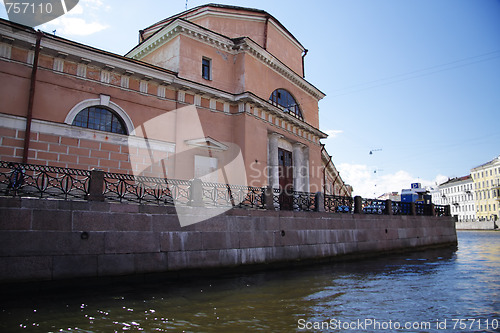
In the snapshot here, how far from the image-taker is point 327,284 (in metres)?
8.50

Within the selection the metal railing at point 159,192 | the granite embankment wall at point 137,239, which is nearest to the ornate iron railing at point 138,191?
the metal railing at point 159,192

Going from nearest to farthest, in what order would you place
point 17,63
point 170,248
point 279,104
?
point 170,248, point 17,63, point 279,104

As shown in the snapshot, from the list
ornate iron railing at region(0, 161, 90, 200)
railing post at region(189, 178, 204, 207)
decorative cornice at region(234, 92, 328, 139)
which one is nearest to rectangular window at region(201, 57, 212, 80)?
decorative cornice at region(234, 92, 328, 139)

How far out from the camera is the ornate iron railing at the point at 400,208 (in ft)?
59.0

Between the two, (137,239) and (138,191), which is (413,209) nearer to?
(138,191)

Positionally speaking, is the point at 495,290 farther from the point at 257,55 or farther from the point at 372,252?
the point at 257,55

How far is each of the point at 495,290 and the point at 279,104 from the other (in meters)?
14.7

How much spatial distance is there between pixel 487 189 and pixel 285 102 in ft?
206

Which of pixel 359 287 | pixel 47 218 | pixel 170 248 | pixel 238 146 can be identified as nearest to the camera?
pixel 47 218

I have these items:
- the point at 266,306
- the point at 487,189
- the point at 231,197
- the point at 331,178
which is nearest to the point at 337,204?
the point at 231,197

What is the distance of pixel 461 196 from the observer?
75125 millimetres

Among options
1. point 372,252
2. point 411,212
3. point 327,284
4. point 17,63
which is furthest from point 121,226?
point 411,212

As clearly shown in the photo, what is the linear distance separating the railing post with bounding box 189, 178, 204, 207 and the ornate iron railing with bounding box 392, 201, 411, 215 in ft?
39.2

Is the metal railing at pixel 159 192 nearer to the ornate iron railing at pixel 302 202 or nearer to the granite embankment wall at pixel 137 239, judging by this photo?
the ornate iron railing at pixel 302 202
